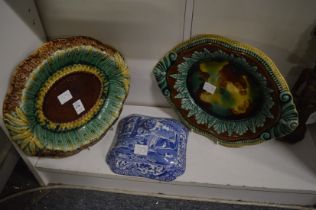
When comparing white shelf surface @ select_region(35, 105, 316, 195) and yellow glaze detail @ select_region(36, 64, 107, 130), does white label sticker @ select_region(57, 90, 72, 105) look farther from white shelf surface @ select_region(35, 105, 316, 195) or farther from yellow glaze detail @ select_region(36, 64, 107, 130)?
white shelf surface @ select_region(35, 105, 316, 195)

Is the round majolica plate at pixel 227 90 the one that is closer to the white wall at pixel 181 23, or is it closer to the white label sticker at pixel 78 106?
the white wall at pixel 181 23

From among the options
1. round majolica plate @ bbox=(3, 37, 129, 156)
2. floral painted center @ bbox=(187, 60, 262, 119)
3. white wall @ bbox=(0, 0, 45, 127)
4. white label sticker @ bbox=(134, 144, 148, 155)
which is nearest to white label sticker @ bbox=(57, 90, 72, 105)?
round majolica plate @ bbox=(3, 37, 129, 156)

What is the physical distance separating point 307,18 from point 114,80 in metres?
0.59

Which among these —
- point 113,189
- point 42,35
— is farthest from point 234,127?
point 42,35

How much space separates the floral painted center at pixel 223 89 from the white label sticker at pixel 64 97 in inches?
15.0

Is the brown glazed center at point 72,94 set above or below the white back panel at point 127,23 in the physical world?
below

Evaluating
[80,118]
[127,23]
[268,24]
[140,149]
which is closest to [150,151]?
[140,149]

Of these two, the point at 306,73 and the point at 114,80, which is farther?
the point at 114,80

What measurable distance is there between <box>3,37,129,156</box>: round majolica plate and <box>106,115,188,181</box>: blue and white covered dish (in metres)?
0.09

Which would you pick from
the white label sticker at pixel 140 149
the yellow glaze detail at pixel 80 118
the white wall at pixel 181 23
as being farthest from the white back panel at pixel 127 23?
the white label sticker at pixel 140 149

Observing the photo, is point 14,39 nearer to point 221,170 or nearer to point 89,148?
point 89,148

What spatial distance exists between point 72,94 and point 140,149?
0.91 feet

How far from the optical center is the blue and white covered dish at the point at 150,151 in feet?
2.94

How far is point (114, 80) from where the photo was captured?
95cm
